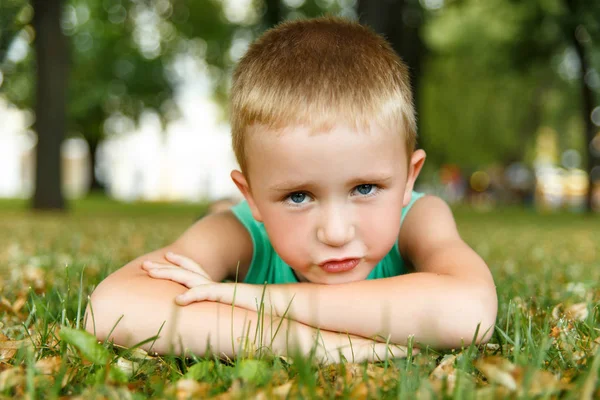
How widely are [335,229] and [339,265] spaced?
0.19m

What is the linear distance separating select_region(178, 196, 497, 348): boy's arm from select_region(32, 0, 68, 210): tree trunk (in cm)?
1180

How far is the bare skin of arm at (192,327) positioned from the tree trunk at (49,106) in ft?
37.8

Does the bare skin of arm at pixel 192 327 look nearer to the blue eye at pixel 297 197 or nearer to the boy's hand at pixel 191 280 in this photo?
the boy's hand at pixel 191 280

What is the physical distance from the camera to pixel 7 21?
5586mm

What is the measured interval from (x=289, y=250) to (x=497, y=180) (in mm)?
36851

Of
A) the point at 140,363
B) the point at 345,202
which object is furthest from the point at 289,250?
the point at 140,363

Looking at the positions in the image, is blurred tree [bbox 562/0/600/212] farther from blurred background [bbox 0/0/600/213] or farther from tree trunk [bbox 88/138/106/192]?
tree trunk [bbox 88/138/106/192]

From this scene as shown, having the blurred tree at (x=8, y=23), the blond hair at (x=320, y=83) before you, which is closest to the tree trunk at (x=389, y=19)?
the blurred tree at (x=8, y=23)

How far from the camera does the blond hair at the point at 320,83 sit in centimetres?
196

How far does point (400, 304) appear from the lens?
6.28 feet

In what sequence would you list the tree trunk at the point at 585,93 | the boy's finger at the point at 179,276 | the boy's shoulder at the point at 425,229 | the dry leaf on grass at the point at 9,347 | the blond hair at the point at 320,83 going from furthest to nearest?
1. the tree trunk at the point at 585,93
2. the boy's shoulder at the point at 425,229
3. the boy's finger at the point at 179,276
4. the blond hair at the point at 320,83
5. the dry leaf on grass at the point at 9,347

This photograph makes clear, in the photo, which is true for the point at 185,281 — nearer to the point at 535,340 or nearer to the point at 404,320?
the point at 404,320

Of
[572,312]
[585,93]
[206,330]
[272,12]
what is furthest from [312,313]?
[272,12]

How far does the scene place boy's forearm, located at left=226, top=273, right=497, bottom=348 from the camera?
1889 mm
